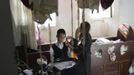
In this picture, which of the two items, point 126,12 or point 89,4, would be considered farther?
point 126,12

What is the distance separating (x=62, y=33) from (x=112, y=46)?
819 millimetres

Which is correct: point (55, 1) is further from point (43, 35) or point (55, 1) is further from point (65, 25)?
point (65, 25)

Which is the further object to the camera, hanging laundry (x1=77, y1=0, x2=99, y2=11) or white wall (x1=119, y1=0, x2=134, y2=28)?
white wall (x1=119, y1=0, x2=134, y2=28)

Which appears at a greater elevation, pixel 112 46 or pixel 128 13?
pixel 128 13

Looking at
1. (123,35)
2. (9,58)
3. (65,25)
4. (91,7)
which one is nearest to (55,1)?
(91,7)

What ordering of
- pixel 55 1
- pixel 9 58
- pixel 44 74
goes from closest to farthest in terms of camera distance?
pixel 9 58 → pixel 55 1 → pixel 44 74

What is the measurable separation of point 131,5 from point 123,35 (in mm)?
264

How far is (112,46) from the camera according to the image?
1717 millimetres

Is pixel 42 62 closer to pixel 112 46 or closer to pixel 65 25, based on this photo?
pixel 65 25

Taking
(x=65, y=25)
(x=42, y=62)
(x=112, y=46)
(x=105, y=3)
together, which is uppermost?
(x=105, y=3)

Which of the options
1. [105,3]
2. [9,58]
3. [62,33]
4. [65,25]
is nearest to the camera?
[9,58]

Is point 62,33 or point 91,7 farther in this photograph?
point 62,33

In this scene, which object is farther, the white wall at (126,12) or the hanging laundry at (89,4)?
the white wall at (126,12)

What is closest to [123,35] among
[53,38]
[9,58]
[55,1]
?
[53,38]
